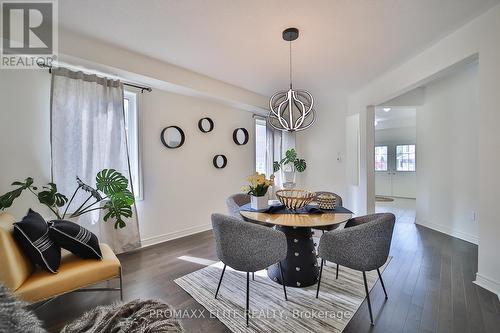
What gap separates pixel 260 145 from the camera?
16.5ft

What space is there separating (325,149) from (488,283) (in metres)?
3.37

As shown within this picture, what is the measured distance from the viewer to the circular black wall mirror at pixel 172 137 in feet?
11.2

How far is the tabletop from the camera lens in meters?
1.82

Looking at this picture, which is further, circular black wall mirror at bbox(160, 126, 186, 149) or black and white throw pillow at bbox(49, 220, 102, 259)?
circular black wall mirror at bbox(160, 126, 186, 149)

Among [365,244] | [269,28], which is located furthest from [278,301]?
[269,28]

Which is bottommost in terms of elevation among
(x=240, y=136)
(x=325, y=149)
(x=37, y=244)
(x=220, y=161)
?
(x=37, y=244)

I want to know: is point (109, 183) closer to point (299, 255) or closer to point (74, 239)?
point (74, 239)

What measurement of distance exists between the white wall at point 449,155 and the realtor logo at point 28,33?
5336 millimetres

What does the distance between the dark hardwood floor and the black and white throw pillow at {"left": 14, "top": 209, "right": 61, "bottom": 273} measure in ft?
1.55

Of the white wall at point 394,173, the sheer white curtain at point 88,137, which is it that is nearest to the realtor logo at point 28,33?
the sheer white curtain at point 88,137

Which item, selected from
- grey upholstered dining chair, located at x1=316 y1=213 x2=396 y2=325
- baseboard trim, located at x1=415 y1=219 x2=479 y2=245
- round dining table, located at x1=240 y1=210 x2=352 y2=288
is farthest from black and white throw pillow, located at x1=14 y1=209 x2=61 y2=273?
baseboard trim, located at x1=415 y1=219 x2=479 y2=245

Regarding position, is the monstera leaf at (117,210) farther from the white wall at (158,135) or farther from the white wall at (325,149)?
the white wall at (325,149)

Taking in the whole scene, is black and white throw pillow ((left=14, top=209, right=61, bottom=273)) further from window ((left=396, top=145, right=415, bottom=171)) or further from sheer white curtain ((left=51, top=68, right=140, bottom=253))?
window ((left=396, top=145, right=415, bottom=171))

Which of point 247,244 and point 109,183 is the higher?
Answer: point 109,183
